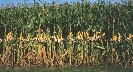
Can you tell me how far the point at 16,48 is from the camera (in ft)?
48.4

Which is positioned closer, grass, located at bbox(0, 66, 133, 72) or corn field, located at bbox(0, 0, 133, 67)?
grass, located at bbox(0, 66, 133, 72)

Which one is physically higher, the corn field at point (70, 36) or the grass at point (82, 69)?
the corn field at point (70, 36)

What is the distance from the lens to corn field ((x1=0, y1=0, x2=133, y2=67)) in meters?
14.2

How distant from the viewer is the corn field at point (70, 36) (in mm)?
14211

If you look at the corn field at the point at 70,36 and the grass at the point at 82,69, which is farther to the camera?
the corn field at the point at 70,36

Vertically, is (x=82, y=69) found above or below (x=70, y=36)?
below

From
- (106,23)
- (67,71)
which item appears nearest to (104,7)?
(106,23)

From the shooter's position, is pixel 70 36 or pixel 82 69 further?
pixel 70 36

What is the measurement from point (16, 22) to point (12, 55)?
1606 millimetres

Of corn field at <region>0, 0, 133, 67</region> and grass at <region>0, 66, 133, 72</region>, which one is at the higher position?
corn field at <region>0, 0, 133, 67</region>

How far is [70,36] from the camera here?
46.8 feet

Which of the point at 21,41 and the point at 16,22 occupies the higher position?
the point at 16,22

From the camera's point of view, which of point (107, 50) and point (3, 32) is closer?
point (107, 50)

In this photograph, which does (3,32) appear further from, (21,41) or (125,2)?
(125,2)
